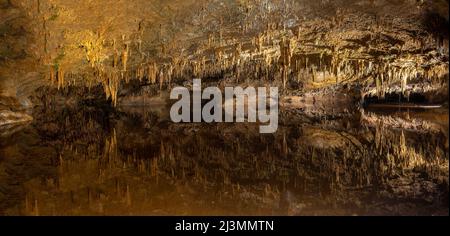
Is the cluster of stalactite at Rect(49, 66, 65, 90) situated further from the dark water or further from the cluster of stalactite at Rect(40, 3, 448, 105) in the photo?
the dark water

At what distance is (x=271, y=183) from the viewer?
13.2ft

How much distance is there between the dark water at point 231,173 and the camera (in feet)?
10.7

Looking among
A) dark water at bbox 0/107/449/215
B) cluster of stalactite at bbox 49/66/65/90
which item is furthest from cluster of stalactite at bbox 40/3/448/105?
dark water at bbox 0/107/449/215

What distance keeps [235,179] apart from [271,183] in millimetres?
430

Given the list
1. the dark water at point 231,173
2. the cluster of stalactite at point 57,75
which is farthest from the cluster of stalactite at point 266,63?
the dark water at point 231,173

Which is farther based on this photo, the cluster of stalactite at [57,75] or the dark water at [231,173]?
the cluster of stalactite at [57,75]

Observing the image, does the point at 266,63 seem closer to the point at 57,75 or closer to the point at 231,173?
the point at 57,75

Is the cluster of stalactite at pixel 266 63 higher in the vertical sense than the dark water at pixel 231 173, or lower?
higher

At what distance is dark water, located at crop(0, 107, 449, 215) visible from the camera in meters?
3.25

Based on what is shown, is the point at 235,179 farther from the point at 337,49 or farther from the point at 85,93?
the point at 85,93

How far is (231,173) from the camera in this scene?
14.8 feet

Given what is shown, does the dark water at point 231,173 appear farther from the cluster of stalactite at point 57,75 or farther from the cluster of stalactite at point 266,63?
the cluster of stalactite at point 57,75

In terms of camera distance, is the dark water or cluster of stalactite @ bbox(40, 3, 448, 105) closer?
the dark water
